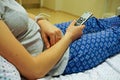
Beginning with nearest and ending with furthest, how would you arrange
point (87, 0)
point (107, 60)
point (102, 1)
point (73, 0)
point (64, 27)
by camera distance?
point (107, 60) → point (64, 27) → point (102, 1) → point (87, 0) → point (73, 0)

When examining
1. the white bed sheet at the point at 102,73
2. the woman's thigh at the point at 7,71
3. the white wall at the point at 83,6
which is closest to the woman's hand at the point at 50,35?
the white bed sheet at the point at 102,73

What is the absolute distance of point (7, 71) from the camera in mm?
615

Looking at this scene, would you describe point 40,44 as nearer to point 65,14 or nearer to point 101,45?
point 101,45

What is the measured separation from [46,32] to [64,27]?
26 centimetres

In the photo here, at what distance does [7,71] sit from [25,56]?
0.08 metres

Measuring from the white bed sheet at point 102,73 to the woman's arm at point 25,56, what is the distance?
0.23 ft

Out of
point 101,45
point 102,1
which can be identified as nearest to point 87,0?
point 102,1

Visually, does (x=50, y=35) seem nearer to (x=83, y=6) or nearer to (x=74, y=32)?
(x=74, y=32)

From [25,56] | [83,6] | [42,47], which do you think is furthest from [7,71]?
[83,6]

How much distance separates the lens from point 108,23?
124 centimetres

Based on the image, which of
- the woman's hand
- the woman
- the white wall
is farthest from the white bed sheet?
the white wall

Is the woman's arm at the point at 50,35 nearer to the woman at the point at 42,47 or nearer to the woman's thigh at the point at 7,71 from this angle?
the woman at the point at 42,47

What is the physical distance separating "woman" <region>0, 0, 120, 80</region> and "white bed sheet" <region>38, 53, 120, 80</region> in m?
0.03

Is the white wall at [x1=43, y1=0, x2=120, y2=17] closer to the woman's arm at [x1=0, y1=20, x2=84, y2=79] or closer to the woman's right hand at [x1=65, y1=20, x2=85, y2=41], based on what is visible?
the woman's right hand at [x1=65, y1=20, x2=85, y2=41]
